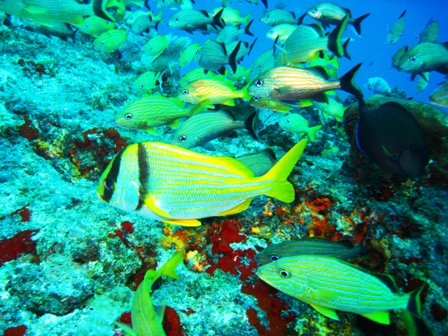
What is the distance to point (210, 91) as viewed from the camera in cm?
411

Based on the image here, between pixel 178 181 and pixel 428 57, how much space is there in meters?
5.25

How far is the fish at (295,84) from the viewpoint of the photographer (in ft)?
10.8

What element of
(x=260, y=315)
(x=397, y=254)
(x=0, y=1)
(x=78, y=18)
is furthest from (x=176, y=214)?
(x=0, y=1)

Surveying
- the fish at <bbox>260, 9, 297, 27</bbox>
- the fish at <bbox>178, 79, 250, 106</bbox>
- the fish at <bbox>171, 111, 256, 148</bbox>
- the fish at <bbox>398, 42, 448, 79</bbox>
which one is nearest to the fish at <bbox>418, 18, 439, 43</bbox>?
the fish at <bbox>398, 42, 448, 79</bbox>

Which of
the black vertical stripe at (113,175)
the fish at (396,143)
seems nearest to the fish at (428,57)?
the fish at (396,143)

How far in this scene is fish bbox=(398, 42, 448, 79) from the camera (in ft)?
14.9

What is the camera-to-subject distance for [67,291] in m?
2.56

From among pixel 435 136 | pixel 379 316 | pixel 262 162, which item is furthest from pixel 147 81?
pixel 379 316

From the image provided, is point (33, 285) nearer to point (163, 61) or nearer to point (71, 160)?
point (71, 160)

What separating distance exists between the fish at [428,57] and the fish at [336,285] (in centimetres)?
450

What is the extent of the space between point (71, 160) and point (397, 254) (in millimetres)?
4339

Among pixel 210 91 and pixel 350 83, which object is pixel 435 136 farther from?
pixel 210 91

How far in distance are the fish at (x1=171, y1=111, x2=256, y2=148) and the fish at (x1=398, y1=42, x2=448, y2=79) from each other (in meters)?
3.63

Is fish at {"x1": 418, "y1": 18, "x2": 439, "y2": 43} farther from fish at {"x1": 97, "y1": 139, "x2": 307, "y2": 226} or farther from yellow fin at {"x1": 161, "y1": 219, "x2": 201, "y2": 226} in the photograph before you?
yellow fin at {"x1": 161, "y1": 219, "x2": 201, "y2": 226}
